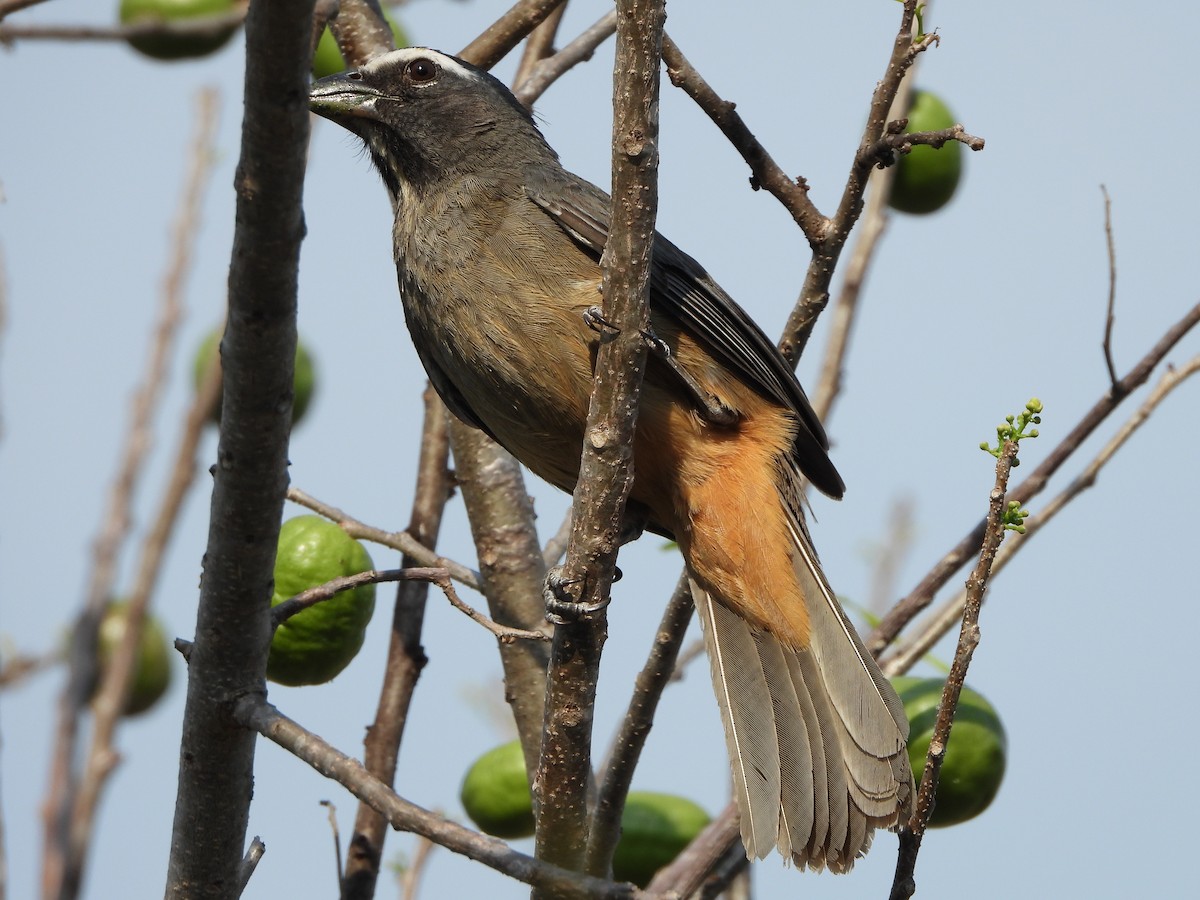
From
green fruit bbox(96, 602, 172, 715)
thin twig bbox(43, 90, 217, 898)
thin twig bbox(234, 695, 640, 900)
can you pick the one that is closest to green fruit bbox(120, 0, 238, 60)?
green fruit bbox(96, 602, 172, 715)

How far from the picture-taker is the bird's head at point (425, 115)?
16.5ft

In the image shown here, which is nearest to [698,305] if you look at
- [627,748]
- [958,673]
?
[627,748]

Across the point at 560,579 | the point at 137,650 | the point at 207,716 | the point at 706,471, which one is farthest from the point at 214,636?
the point at 706,471

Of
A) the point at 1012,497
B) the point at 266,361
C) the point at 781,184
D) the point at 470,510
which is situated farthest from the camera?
the point at 470,510

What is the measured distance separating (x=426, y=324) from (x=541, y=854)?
1924 mm

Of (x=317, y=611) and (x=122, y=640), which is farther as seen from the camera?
(x=317, y=611)

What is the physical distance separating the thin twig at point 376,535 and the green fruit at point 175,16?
1.68 meters

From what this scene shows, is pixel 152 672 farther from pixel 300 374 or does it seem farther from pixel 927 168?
pixel 927 168

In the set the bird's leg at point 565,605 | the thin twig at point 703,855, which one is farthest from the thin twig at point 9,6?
the thin twig at point 703,855

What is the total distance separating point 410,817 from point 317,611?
4.85 feet

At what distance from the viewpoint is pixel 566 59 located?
5.39 metres

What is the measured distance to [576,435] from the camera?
4.46 meters

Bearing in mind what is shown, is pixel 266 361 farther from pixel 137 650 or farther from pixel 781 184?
pixel 781 184

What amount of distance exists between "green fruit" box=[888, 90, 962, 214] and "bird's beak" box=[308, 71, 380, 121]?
1.95 m
